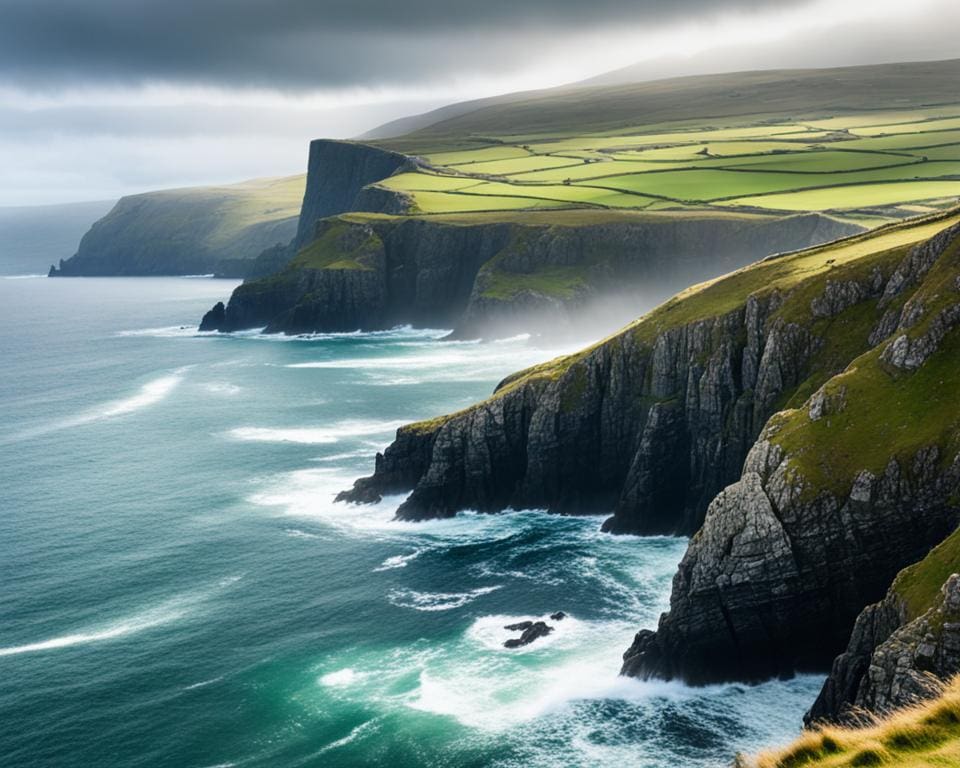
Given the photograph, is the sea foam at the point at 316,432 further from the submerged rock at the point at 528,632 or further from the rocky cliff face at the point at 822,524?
the rocky cliff face at the point at 822,524

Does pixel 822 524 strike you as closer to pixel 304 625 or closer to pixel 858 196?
pixel 304 625

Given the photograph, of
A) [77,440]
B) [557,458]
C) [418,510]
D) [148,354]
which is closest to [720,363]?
[557,458]

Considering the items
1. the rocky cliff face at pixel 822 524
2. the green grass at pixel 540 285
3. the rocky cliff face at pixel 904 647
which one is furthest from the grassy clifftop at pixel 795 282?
the green grass at pixel 540 285

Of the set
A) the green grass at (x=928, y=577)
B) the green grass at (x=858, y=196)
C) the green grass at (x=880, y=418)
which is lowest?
the green grass at (x=928, y=577)

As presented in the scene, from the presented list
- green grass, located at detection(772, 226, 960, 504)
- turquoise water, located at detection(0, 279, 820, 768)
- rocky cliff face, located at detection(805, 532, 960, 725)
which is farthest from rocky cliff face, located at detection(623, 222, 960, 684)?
rocky cliff face, located at detection(805, 532, 960, 725)

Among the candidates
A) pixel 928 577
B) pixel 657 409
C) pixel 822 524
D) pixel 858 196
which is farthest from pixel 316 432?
pixel 858 196

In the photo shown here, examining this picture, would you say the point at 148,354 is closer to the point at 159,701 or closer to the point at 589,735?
the point at 159,701

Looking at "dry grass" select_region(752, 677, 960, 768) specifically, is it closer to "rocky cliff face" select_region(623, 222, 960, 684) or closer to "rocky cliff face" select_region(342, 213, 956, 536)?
"rocky cliff face" select_region(623, 222, 960, 684)
